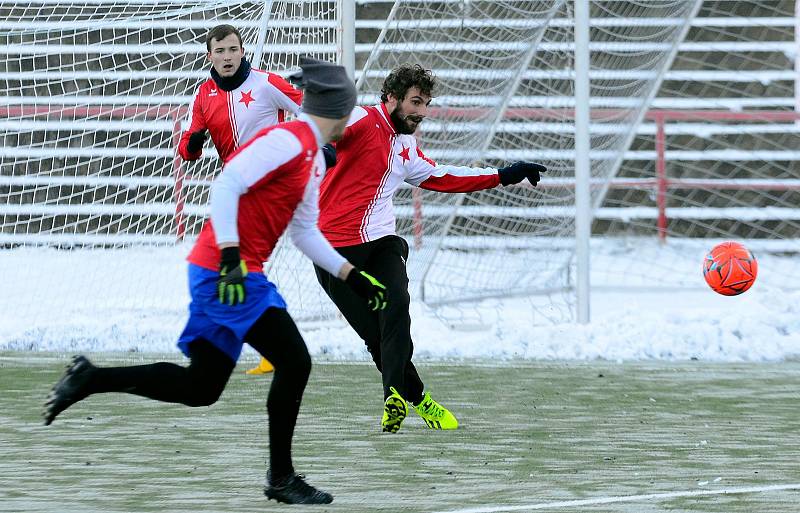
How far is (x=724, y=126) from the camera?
20516 millimetres

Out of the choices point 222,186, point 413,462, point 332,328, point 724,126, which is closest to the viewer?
point 222,186

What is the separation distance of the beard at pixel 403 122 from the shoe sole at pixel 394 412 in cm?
128

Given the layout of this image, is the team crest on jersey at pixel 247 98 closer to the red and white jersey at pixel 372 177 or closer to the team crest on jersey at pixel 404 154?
the red and white jersey at pixel 372 177

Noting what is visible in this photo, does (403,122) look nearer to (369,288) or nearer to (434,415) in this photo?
(434,415)

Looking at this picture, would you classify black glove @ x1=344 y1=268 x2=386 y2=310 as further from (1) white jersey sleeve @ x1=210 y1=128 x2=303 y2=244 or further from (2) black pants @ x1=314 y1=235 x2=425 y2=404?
(2) black pants @ x1=314 y1=235 x2=425 y2=404

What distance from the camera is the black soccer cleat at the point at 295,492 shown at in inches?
213

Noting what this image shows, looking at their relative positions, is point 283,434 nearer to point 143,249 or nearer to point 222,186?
point 222,186

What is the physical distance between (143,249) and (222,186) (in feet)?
25.9

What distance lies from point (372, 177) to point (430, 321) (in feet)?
14.6

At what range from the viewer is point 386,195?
765 cm

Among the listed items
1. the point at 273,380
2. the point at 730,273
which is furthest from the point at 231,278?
the point at 730,273

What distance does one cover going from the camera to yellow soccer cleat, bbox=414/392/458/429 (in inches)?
294

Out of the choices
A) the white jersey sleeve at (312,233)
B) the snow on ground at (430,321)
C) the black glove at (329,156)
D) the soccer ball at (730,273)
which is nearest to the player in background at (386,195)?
the black glove at (329,156)

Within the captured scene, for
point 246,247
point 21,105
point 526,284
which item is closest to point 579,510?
point 246,247
